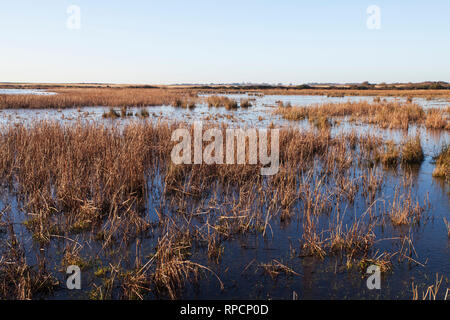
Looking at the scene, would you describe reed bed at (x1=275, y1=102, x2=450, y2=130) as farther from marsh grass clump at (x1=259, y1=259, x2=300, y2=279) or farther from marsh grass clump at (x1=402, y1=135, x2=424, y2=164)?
marsh grass clump at (x1=259, y1=259, x2=300, y2=279)

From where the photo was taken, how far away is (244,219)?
6371mm

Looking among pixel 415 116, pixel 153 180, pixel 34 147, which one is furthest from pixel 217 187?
pixel 415 116

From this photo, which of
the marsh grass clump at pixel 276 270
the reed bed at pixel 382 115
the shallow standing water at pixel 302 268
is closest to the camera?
the shallow standing water at pixel 302 268

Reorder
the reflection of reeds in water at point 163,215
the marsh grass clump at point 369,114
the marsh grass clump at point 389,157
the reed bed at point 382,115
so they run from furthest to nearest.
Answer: the marsh grass clump at point 369,114
the reed bed at point 382,115
the marsh grass clump at point 389,157
the reflection of reeds in water at point 163,215

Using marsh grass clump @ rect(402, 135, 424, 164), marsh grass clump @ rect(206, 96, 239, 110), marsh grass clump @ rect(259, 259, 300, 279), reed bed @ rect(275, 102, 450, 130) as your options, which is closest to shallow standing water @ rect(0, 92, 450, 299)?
marsh grass clump @ rect(259, 259, 300, 279)

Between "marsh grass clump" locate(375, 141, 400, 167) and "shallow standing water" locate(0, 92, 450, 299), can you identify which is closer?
"shallow standing water" locate(0, 92, 450, 299)

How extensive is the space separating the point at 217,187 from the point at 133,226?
2949 mm

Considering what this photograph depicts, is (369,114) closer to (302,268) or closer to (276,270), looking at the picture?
(302,268)

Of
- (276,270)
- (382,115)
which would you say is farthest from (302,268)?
(382,115)

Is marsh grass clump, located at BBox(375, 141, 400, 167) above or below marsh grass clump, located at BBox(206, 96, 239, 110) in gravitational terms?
below

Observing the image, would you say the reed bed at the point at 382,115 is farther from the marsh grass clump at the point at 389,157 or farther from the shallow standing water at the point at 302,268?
the shallow standing water at the point at 302,268

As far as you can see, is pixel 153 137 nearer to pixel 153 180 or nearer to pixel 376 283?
pixel 153 180

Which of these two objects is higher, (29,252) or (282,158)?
(282,158)

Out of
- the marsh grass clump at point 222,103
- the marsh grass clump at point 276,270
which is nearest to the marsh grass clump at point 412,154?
the marsh grass clump at point 276,270
